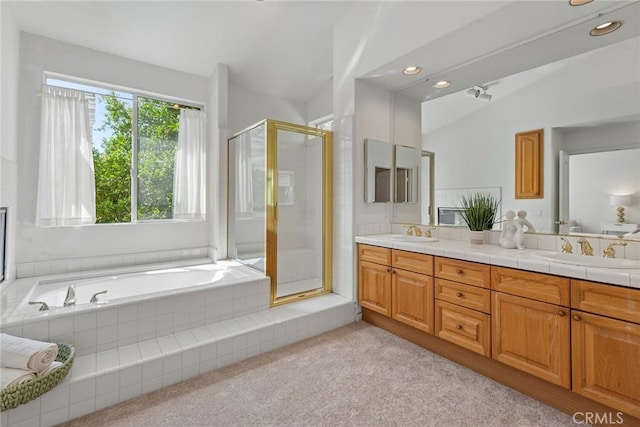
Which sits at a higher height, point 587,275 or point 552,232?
point 552,232

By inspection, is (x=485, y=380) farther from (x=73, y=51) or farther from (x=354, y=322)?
(x=73, y=51)

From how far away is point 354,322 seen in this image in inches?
116

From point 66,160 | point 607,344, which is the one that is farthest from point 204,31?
point 607,344

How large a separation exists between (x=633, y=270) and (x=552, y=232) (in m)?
0.69

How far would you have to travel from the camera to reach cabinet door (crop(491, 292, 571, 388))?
5.27 feet

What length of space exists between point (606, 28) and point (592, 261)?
58.8 inches

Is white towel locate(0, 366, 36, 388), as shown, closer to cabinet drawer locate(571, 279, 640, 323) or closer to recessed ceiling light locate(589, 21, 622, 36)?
cabinet drawer locate(571, 279, 640, 323)

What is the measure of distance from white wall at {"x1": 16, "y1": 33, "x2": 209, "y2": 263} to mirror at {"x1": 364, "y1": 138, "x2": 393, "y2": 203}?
227 centimetres

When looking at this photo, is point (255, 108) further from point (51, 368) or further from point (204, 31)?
point (51, 368)

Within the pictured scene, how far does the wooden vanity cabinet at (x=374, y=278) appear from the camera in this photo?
2.66 metres

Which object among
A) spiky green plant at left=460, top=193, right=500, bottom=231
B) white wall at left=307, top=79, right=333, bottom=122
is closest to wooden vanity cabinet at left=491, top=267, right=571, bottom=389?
spiky green plant at left=460, top=193, right=500, bottom=231

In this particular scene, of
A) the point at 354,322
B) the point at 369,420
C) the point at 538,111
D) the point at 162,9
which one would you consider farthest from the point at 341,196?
the point at 162,9

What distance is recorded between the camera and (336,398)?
1.81m

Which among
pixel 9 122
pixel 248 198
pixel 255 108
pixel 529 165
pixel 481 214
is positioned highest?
pixel 255 108
